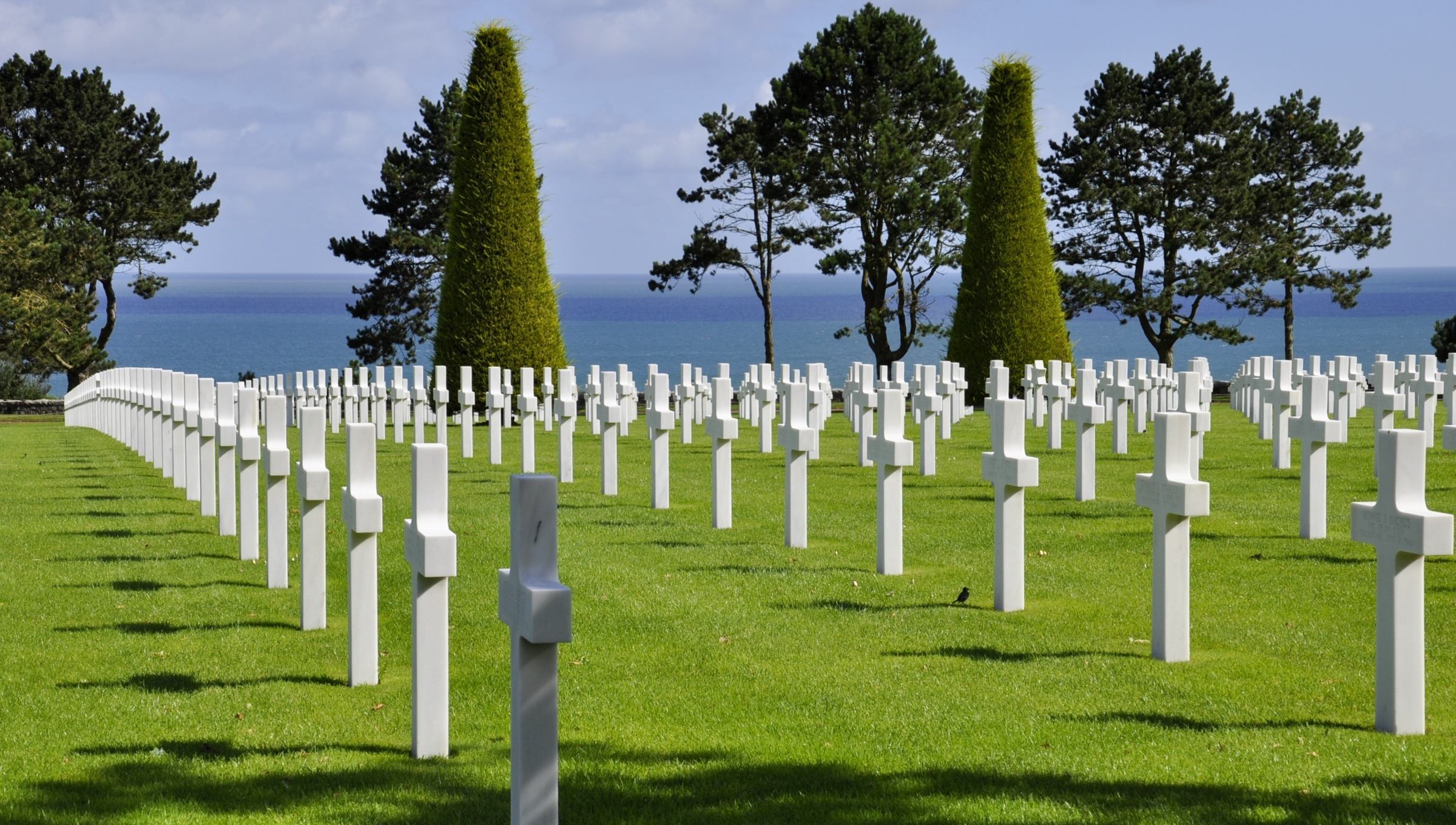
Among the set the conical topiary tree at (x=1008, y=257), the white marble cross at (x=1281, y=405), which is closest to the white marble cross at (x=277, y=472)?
the white marble cross at (x=1281, y=405)

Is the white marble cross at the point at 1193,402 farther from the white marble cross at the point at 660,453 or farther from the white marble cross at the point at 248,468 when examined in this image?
the white marble cross at the point at 248,468

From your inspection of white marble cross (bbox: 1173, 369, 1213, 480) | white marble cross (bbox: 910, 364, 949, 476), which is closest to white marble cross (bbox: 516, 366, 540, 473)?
white marble cross (bbox: 910, 364, 949, 476)

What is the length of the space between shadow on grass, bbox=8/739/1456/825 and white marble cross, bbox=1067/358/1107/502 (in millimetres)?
7610

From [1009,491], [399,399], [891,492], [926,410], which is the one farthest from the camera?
[399,399]

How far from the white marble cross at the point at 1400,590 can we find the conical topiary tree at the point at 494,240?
67.1ft

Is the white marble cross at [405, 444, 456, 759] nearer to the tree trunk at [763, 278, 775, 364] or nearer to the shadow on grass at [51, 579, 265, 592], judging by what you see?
the shadow on grass at [51, 579, 265, 592]

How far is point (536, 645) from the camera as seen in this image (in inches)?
149

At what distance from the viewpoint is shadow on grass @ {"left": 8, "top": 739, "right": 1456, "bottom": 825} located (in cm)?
455

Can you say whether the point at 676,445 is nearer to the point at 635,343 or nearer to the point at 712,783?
the point at 712,783

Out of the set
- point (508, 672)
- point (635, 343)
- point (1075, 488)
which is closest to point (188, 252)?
point (1075, 488)

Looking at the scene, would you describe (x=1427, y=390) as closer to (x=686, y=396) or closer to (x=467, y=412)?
(x=686, y=396)

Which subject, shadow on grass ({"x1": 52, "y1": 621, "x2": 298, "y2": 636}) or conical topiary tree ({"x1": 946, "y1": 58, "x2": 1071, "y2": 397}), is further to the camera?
conical topiary tree ({"x1": 946, "y1": 58, "x2": 1071, "y2": 397})

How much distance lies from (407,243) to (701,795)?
38991mm

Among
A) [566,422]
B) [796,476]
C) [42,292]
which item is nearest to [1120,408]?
[566,422]
